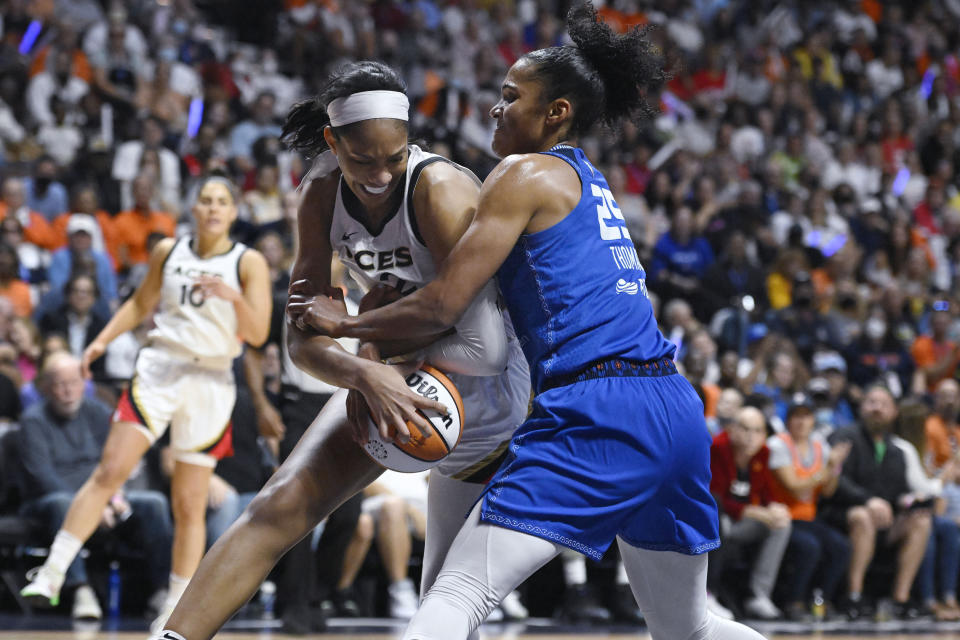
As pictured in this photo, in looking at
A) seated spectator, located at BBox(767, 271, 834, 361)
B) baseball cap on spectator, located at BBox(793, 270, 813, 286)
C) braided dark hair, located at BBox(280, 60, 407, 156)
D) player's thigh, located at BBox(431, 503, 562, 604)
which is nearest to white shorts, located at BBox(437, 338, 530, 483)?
player's thigh, located at BBox(431, 503, 562, 604)

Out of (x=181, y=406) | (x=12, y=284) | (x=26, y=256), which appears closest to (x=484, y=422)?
(x=181, y=406)

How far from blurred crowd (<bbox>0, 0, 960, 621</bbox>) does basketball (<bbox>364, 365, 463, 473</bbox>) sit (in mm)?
1348

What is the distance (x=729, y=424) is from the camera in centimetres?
823

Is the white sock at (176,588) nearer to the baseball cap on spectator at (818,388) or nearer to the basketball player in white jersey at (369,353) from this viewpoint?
the basketball player in white jersey at (369,353)

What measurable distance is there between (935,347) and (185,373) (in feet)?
24.0

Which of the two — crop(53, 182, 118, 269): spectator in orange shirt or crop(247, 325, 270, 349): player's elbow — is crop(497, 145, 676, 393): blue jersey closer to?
crop(247, 325, 270, 349): player's elbow

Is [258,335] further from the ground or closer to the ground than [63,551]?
further from the ground

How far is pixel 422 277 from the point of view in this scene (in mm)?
3215

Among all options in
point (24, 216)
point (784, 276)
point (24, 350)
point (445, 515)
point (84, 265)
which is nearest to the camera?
point (445, 515)

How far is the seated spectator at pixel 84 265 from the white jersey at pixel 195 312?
2.45 m

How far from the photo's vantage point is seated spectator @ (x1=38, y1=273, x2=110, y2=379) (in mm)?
7949

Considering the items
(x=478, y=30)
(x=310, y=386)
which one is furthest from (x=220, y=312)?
(x=478, y=30)

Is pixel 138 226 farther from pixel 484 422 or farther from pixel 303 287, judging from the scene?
pixel 484 422

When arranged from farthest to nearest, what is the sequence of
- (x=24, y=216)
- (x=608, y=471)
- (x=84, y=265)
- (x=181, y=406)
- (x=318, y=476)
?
(x=24, y=216), (x=84, y=265), (x=181, y=406), (x=318, y=476), (x=608, y=471)
